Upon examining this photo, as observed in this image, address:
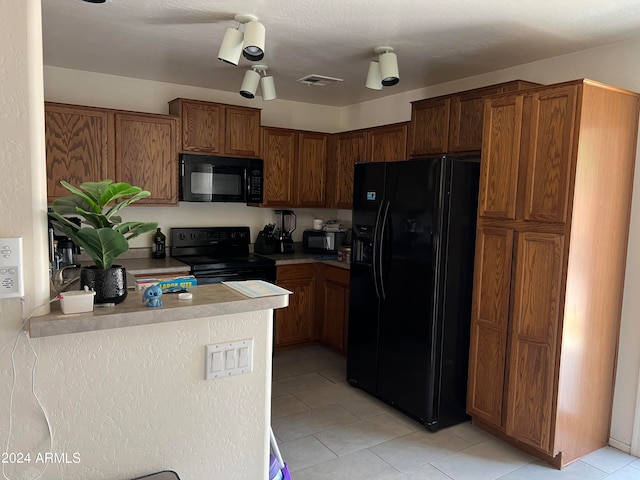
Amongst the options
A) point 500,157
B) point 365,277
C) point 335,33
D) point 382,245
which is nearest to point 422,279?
point 382,245

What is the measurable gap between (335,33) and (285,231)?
2.35 meters

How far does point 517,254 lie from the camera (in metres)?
2.72

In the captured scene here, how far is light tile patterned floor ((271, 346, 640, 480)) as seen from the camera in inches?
101

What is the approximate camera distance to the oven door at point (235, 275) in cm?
387

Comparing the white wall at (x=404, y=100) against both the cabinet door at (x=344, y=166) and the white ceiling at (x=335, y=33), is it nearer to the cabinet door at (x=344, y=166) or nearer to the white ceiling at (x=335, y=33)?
the white ceiling at (x=335, y=33)

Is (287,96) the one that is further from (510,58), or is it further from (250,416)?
(250,416)

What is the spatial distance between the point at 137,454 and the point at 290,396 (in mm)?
2308

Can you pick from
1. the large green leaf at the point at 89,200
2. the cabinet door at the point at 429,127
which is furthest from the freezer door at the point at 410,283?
the large green leaf at the point at 89,200

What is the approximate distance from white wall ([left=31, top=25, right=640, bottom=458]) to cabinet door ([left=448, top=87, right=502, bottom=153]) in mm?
430

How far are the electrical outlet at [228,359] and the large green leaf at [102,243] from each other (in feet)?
1.20

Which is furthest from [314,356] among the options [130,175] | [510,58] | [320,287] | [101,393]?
[101,393]

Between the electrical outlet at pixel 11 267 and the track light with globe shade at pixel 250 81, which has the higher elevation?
the track light with globe shade at pixel 250 81

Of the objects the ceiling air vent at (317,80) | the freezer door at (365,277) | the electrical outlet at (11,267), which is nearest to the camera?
the electrical outlet at (11,267)

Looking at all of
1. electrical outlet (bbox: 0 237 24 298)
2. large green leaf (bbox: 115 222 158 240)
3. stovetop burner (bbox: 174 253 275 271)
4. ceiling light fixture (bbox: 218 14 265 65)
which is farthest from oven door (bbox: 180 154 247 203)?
electrical outlet (bbox: 0 237 24 298)
